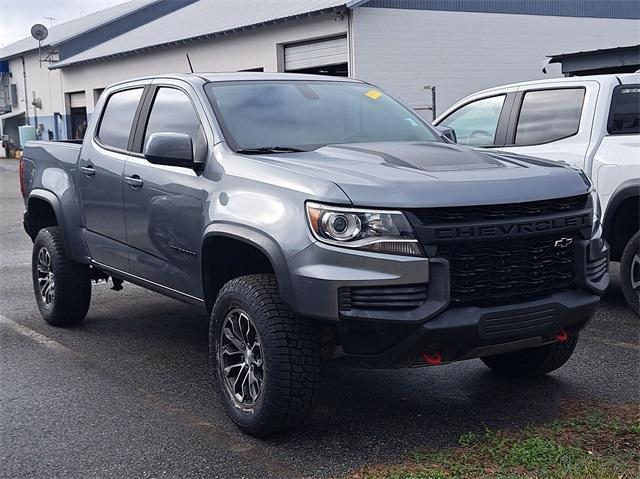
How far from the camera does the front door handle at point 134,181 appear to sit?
5.51m

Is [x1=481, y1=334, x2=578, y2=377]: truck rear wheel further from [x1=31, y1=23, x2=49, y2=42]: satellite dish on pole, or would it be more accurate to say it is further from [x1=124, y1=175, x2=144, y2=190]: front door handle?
[x1=31, y1=23, x2=49, y2=42]: satellite dish on pole

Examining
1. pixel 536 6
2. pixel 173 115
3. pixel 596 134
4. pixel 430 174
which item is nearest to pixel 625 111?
pixel 596 134

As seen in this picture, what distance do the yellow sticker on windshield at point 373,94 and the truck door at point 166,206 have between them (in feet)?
4.14

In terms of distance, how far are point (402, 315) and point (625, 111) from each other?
4.09 m

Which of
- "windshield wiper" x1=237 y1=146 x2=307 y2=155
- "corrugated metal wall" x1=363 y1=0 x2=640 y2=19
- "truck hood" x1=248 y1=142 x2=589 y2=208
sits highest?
"corrugated metal wall" x1=363 y1=0 x2=640 y2=19

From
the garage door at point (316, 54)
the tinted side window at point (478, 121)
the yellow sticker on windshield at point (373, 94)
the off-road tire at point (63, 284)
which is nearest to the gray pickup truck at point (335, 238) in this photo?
the yellow sticker on windshield at point (373, 94)

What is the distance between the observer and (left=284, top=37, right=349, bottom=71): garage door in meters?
20.8

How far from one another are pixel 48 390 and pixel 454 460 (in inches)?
105

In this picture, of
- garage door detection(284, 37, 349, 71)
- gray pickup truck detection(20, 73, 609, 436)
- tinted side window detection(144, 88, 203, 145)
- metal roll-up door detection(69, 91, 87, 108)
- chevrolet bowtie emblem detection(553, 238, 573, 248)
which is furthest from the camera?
metal roll-up door detection(69, 91, 87, 108)

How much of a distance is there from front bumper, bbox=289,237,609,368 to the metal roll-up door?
35475mm

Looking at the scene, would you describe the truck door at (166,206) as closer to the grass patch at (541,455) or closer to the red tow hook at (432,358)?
the red tow hook at (432,358)

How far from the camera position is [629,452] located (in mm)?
4102

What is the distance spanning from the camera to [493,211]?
4109mm

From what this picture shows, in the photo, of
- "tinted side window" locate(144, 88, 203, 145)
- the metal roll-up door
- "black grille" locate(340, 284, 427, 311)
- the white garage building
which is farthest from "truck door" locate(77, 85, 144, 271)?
the metal roll-up door
